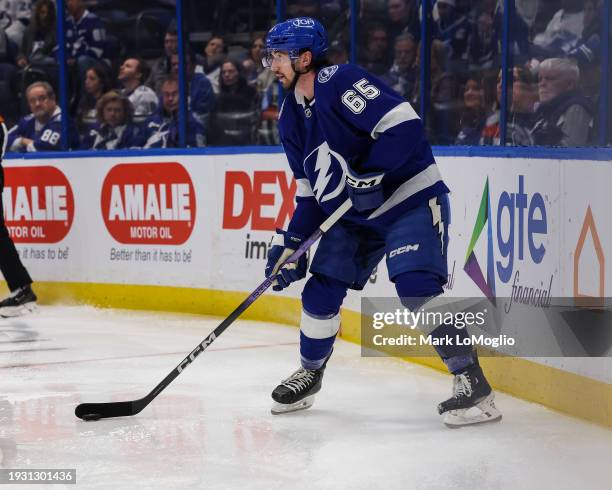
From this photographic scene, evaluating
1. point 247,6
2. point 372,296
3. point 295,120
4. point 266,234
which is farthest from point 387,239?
point 247,6

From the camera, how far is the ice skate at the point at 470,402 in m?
3.31

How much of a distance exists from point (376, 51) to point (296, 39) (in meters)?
2.51

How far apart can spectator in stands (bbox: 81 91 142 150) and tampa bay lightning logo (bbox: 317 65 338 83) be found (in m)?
3.64

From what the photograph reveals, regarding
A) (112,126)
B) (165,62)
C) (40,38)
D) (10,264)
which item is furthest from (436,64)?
(40,38)

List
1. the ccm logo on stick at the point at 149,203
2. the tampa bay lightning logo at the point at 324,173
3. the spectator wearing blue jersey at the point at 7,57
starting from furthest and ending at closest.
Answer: the spectator wearing blue jersey at the point at 7,57 < the ccm logo on stick at the point at 149,203 < the tampa bay lightning logo at the point at 324,173

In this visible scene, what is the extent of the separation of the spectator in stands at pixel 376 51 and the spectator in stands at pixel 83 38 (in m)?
2.09

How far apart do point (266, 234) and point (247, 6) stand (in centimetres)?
152

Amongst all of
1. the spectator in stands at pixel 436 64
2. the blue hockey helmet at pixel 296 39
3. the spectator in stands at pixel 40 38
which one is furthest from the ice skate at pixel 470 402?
the spectator in stands at pixel 40 38

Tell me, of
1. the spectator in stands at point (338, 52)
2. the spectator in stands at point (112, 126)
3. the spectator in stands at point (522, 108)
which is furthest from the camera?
the spectator in stands at point (112, 126)

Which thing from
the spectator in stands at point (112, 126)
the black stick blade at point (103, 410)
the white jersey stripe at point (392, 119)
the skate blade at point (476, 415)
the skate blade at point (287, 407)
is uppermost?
the white jersey stripe at point (392, 119)

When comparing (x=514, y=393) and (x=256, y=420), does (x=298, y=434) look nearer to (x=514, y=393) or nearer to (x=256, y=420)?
(x=256, y=420)

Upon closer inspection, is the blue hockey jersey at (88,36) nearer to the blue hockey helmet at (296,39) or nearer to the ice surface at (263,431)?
the ice surface at (263,431)

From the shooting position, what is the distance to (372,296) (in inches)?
189

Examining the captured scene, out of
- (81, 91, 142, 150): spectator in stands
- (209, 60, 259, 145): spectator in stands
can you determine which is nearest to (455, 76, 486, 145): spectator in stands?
(209, 60, 259, 145): spectator in stands
